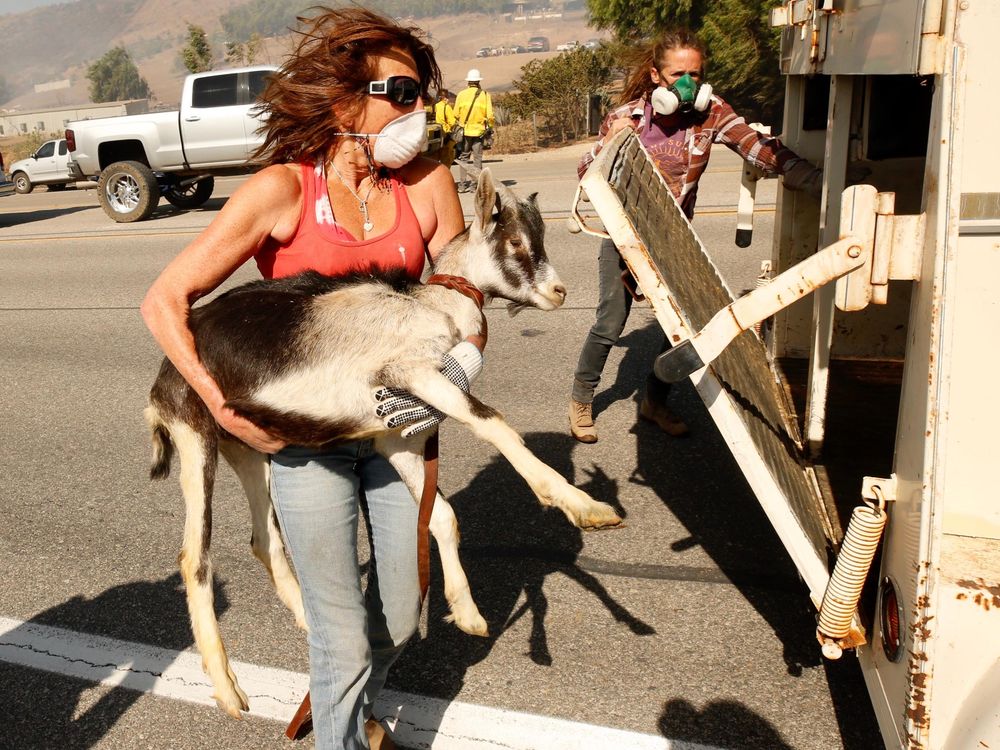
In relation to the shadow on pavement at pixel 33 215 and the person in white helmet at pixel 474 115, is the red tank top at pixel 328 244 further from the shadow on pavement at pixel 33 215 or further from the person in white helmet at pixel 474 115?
the shadow on pavement at pixel 33 215

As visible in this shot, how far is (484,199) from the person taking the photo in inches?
126

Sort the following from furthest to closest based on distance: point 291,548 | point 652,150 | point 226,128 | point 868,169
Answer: point 226,128, point 652,150, point 868,169, point 291,548

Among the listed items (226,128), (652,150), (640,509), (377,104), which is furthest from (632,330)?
(226,128)

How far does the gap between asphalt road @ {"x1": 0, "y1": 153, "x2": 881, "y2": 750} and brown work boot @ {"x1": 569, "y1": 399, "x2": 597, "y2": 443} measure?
0.09 metres

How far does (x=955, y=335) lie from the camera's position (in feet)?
7.24

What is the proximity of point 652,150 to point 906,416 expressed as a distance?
3282 mm

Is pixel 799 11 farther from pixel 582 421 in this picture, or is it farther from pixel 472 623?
pixel 472 623

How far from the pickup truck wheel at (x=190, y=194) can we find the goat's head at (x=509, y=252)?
15874 mm

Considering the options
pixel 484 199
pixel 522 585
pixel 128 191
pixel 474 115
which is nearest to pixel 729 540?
pixel 522 585

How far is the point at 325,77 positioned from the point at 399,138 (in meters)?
0.29

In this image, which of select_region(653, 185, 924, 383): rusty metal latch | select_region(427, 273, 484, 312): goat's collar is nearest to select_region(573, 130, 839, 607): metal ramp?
select_region(653, 185, 924, 383): rusty metal latch

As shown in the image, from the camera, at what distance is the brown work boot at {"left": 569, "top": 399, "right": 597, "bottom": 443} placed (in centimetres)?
562

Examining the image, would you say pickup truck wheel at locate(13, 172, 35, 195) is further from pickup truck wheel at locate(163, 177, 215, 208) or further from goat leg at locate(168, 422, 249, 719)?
goat leg at locate(168, 422, 249, 719)

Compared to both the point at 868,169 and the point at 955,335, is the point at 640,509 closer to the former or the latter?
the point at 868,169
